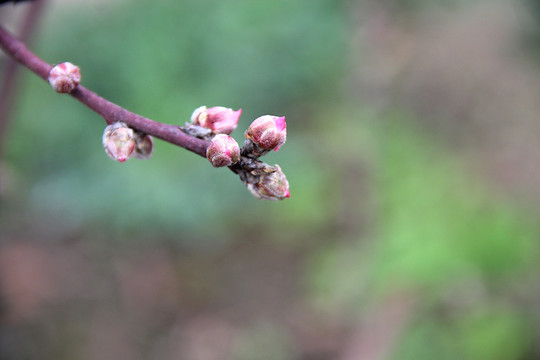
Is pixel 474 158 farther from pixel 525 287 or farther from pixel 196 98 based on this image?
pixel 196 98

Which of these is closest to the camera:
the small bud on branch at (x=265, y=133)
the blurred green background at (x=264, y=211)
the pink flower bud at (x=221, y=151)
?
the pink flower bud at (x=221, y=151)

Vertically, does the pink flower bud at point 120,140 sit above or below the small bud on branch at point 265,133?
below

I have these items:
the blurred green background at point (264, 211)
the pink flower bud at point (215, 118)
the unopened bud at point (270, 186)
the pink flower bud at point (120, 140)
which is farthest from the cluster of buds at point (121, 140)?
the blurred green background at point (264, 211)

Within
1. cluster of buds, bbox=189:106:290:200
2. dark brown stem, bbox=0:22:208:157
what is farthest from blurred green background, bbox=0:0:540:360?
cluster of buds, bbox=189:106:290:200

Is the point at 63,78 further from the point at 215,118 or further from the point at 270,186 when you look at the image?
the point at 270,186

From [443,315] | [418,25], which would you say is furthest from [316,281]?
[418,25]

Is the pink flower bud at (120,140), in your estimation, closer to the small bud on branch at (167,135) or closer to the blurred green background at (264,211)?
the small bud on branch at (167,135)
